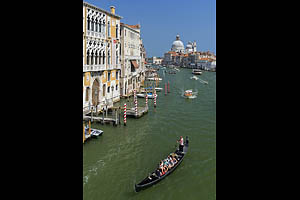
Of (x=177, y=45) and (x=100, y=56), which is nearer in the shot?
(x=100, y=56)

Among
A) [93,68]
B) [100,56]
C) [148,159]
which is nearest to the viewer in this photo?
[148,159]

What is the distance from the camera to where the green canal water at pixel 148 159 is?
7.71 metres

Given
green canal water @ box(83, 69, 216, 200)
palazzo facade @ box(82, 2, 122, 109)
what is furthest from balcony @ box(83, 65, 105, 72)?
green canal water @ box(83, 69, 216, 200)

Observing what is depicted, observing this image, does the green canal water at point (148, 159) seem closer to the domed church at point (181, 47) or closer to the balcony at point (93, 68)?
the balcony at point (93, 68)

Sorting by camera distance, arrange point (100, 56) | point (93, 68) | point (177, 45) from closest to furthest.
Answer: point (93, 68)
point (100, 56)
point (177, 45)

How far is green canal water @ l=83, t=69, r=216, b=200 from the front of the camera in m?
7.71

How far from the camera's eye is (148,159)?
9.96 metres

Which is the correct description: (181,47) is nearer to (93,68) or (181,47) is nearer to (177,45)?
(177,45)

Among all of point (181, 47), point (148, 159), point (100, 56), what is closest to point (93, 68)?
point (100, 56)

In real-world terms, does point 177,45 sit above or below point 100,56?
above
